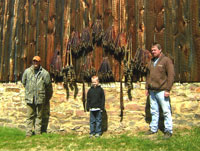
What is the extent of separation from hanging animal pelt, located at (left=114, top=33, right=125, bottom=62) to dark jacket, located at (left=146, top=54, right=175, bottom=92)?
3.28 feet

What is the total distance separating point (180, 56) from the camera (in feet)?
16.5

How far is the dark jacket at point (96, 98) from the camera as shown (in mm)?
4832

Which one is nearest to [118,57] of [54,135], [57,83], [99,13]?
[99,13]

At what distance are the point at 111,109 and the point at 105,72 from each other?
37.1 inches

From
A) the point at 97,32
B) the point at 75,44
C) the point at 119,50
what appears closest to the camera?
the point at 119,50

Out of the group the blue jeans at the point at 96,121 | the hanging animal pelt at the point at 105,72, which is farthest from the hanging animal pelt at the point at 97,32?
the blue jeans at the point at 96,121

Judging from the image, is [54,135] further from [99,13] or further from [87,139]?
[99,13]

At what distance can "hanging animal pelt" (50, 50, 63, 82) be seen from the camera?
18.0ft

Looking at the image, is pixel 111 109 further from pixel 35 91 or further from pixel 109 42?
pixel 35 91

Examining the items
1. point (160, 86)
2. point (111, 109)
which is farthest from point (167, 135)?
point (111, 109)

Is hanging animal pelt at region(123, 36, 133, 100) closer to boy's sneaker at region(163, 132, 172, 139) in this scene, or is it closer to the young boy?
the young boy

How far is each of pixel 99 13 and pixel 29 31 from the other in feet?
6.86

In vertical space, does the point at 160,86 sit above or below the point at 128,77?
below

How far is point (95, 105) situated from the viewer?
190 inches
